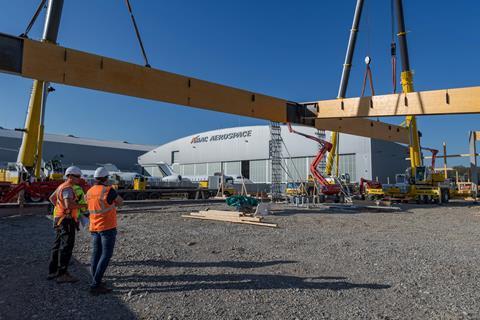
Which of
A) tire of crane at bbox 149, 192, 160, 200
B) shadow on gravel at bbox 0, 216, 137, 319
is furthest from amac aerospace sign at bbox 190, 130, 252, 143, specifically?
shadow on gravel at bbox 0, 216, 137, 319

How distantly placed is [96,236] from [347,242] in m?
5.65

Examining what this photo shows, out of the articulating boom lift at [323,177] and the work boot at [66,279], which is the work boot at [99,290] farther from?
the articulating boom lift at [323,177]

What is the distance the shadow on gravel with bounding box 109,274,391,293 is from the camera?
15.3ft

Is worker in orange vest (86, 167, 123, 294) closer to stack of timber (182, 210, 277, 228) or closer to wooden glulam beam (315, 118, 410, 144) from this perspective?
stack of timber (182, 210, 277, 228)

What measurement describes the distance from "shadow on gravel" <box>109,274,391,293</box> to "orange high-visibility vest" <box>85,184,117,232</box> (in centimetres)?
→ 92

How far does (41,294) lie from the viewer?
434cm

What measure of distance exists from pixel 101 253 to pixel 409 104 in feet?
44.3

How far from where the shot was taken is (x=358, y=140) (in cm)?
3322

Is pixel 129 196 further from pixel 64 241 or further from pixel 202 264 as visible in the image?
pixel 64 241

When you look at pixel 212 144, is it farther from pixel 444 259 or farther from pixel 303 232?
pixel 444 259

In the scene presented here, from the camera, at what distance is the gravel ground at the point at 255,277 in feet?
12.8

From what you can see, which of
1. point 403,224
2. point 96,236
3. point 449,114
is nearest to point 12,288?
point 96,236

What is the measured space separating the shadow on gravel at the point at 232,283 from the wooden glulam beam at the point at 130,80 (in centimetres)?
830

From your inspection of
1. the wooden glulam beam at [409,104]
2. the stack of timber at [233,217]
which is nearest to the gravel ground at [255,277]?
the stack of timber at [233,217]
